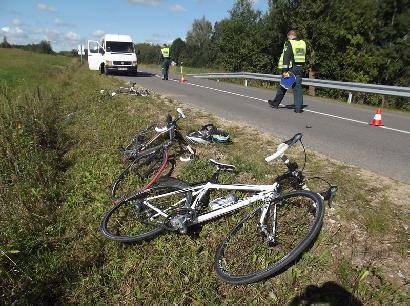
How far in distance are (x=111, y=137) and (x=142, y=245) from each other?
424 centimetres

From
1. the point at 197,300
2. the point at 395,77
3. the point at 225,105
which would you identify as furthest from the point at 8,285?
the point at 395,77

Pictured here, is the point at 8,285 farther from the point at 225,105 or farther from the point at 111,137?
the point at 225,105

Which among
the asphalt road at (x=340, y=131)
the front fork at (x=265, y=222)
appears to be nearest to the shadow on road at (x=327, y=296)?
the front fork at (x=265, y=222)

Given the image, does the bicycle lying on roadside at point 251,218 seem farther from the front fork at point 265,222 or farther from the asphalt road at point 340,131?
the asphalt road at point 340,131

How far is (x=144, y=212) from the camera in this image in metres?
4.57

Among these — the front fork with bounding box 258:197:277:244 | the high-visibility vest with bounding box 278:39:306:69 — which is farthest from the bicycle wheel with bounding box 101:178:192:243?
the high-visibility vest with bounding box 278:39:306:69

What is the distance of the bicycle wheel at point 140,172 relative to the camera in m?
5.72

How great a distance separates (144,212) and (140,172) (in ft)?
4.99

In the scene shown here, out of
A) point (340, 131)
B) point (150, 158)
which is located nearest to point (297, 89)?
point (340, 131)

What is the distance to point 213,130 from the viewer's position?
721 cm

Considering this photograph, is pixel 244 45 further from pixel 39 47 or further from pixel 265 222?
pixel 39 47

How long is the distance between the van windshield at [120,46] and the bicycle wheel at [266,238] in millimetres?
22361

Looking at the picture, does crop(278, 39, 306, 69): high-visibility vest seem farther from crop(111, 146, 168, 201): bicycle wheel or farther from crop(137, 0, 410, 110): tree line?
crop(137, 0, 410, 110): tree line

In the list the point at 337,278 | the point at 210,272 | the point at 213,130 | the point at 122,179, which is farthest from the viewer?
the point at 213,130
